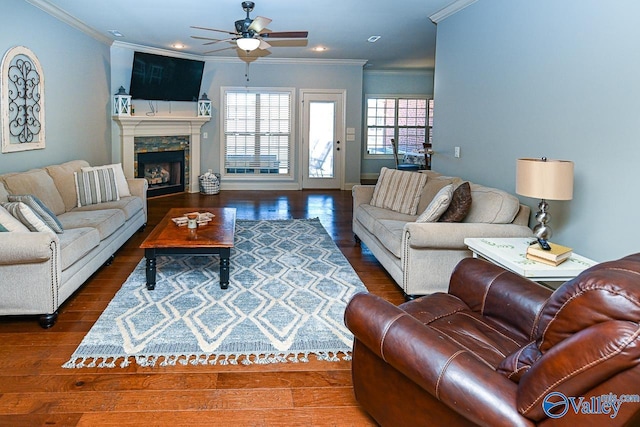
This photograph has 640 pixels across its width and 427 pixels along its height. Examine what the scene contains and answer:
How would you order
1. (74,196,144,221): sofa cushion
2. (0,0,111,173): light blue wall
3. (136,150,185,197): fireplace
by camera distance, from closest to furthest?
(0,0,111,173): light blue wall → (74,196,144,221): sofa cushion → (136,150,185,197): fireplace

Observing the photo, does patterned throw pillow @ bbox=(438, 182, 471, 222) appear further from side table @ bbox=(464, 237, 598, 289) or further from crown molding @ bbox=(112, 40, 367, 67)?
crown molding @ bbox=(112, 40, 367, 67)

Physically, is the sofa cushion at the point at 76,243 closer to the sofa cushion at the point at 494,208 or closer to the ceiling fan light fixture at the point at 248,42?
the ceiling fan light fixture at the point at 248,42

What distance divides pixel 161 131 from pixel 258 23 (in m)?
4.75

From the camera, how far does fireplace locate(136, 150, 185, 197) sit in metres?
9.23

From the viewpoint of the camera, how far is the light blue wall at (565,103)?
303 centimetres

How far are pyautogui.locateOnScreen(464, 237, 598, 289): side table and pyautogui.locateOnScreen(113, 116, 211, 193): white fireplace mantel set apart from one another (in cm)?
685

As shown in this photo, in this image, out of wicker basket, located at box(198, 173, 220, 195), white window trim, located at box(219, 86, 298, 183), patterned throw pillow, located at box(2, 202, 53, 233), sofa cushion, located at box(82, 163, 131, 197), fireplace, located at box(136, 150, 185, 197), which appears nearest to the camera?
patterned throw pillow, located at box(2, 202, 53, 233)

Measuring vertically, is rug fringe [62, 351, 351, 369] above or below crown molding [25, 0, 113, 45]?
below

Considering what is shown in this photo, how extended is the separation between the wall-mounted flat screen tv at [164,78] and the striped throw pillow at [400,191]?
523 cm

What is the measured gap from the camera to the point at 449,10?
5.62 meters

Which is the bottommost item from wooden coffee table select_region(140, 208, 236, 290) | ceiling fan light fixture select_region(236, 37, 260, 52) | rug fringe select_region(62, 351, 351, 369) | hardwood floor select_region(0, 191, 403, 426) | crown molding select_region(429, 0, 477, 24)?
hardwood floor select_region(0, 191, 403, 426)

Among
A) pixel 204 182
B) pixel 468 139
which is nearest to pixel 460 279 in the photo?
pixel 468 139

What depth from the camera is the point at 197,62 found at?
960 cm

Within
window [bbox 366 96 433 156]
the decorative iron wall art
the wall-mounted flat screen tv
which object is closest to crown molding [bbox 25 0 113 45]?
the decorative iron wall art
